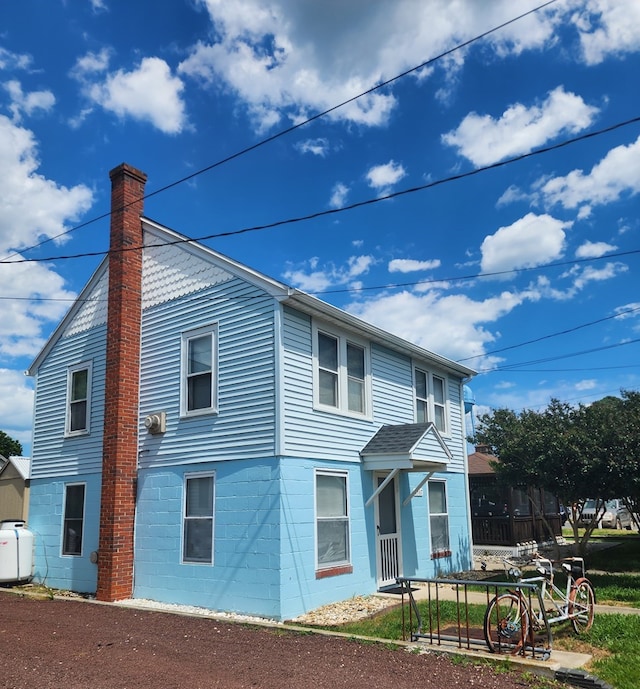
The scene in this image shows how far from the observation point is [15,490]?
15.5 meters

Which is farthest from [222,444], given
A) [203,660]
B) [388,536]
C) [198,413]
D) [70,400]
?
[70,400]

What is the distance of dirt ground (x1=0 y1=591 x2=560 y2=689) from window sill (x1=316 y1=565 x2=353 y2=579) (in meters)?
1.78

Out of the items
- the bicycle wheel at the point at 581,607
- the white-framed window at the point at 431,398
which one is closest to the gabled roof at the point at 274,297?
the white-framed window at the point at 431,398

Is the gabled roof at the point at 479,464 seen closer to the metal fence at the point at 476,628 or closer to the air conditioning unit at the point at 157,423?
the metal fence at the point at 476,628

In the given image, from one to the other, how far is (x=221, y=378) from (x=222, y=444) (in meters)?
1.17

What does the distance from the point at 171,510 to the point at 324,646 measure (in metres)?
4.72

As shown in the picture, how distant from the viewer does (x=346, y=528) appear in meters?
11.8

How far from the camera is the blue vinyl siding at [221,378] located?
11.0 m

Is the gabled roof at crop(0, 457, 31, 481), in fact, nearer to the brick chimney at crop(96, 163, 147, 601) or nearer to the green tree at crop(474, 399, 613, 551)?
the brick chimney at crop(96, 163, 147, 601)

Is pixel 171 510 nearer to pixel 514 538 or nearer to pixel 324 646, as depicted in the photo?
Answer: pixel 324 646

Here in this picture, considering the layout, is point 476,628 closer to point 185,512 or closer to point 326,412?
point 326,412

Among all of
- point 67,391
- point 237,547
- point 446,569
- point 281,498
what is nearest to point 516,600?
point 281,498

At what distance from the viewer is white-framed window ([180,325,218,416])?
38.8 ft

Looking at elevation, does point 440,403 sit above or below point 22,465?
above
